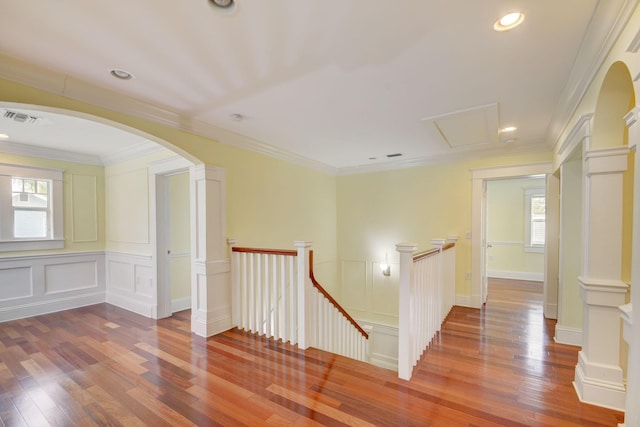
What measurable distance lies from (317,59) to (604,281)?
261cm

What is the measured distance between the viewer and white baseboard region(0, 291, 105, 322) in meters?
3.97

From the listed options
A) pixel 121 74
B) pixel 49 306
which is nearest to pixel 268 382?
pixel 121 74

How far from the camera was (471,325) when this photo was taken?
3637mm

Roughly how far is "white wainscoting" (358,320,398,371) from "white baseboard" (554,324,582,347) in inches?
101

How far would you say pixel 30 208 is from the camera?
4324mm

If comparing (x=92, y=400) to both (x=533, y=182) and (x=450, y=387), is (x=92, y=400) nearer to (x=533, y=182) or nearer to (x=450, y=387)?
(x=450, y=387)

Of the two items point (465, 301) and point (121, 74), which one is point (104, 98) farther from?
point (465, 301)

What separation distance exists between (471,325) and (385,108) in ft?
9.77

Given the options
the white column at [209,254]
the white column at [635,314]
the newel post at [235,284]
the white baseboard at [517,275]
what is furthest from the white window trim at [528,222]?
the white column at [209,254]

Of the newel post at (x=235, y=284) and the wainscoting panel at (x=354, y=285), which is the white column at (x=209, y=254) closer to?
the newel post at (x=235, y=284)

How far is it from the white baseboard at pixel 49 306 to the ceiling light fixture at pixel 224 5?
5.21 m

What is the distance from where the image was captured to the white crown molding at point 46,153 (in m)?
4.08

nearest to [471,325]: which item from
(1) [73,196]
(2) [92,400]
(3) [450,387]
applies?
(3) [450,387]

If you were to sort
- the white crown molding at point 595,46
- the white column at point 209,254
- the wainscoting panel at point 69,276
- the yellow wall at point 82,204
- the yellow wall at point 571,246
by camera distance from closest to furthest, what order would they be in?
1. the white crown molding at point 595,46
2. the yellow wall at point 571,246
3. the white column at point 209,254
4. the wainscoting panel at point 69,276
5. the yellow wall at point 82,204
